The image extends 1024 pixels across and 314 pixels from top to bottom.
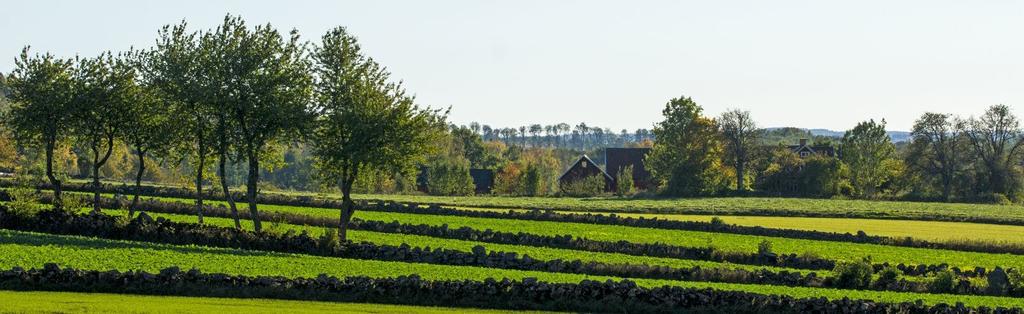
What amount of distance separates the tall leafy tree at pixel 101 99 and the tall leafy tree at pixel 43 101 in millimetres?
496

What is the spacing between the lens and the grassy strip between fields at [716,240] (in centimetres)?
5457

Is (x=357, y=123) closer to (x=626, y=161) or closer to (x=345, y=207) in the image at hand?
(x=345, y=207)

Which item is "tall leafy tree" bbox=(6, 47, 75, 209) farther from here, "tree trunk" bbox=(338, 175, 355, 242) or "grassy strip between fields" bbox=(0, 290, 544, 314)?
"grassy strip between fields" bbox=(0, 290, 544, 314)

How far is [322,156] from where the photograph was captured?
5356 centimetres

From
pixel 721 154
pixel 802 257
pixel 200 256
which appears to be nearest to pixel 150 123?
pixel 200 256

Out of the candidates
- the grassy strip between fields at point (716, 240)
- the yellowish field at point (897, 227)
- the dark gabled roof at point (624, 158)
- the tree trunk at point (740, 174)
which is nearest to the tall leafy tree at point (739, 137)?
the tree trunk at point (740, 174)

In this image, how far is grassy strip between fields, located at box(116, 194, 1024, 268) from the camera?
54.6 m

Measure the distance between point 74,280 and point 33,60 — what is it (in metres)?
31.5

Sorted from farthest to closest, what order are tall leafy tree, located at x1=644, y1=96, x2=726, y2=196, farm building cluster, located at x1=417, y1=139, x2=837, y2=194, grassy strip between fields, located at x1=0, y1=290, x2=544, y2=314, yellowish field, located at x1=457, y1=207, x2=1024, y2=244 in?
farm building cluster, located at x1=417, y1=139, x2=837, y2=194
tall leafy tree, located at x1=644, y1=96, x2=726, y2=196
yellowish field, located at x1=457, y1=207, x2=1024, y2=244
grassy strip between fields, located at x1=0, y1=290, x2=544, y2=314

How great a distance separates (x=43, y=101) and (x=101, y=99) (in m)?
2.85

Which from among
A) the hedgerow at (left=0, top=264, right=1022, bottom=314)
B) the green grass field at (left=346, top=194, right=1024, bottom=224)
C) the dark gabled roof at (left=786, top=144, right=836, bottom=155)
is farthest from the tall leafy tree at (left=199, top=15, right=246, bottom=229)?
the dark gabled roof at (left=786, top=144, right=836, bottom=155)

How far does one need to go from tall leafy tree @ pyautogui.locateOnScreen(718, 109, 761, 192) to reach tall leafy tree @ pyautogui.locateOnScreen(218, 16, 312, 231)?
84.7 metres

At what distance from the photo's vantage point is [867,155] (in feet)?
437

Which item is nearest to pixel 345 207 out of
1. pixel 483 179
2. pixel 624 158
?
pixel 483 179
